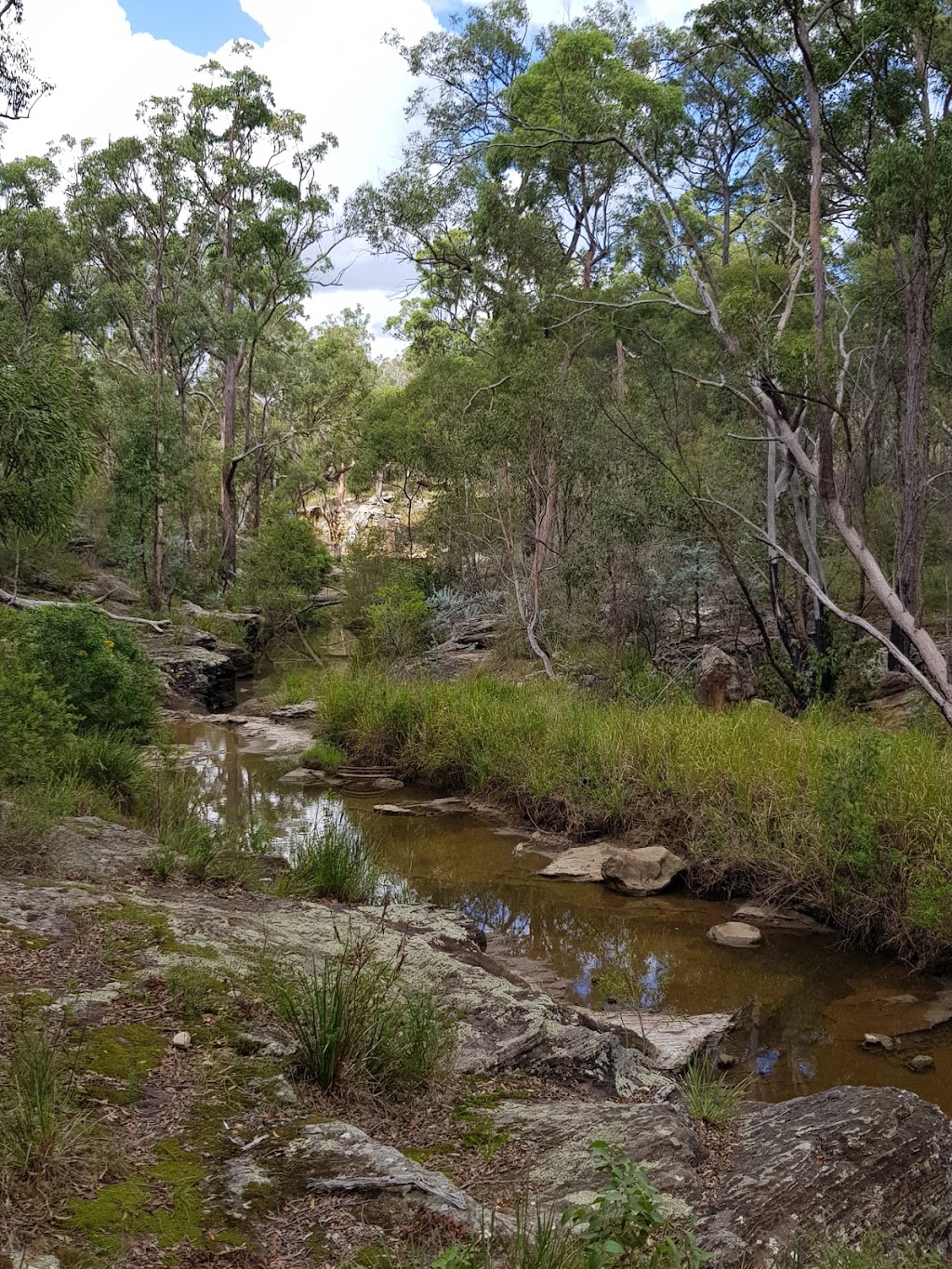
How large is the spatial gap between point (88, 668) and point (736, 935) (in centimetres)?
650

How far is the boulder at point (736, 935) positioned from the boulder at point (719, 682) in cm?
526

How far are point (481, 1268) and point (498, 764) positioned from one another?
28.6 ft

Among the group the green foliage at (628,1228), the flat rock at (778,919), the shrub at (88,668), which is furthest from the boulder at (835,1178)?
the shrub at (88,668)

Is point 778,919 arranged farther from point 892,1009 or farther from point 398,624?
point 398,624

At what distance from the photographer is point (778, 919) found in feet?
24.0

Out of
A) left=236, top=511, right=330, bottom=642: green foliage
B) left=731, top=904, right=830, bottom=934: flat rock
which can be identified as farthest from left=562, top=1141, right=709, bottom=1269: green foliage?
left=236, top=511, right=330, bottom=642: green foliage

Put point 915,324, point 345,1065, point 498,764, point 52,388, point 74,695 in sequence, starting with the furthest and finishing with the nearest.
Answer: point 915,324
point 498,764
point 74,695
point 52,388
point 345,1065

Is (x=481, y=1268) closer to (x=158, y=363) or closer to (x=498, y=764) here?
(x=498, y=764)

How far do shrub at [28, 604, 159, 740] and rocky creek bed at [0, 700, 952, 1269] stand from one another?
391 centimetres

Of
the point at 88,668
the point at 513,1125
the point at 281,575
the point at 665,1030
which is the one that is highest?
the point at 281,575

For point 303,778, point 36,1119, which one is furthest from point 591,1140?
point 303,778

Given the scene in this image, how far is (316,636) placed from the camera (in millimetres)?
26297

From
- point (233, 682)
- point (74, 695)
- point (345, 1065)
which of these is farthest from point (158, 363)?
point (345, 1065)

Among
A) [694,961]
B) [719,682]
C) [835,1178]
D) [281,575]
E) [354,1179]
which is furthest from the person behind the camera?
[281,575]
